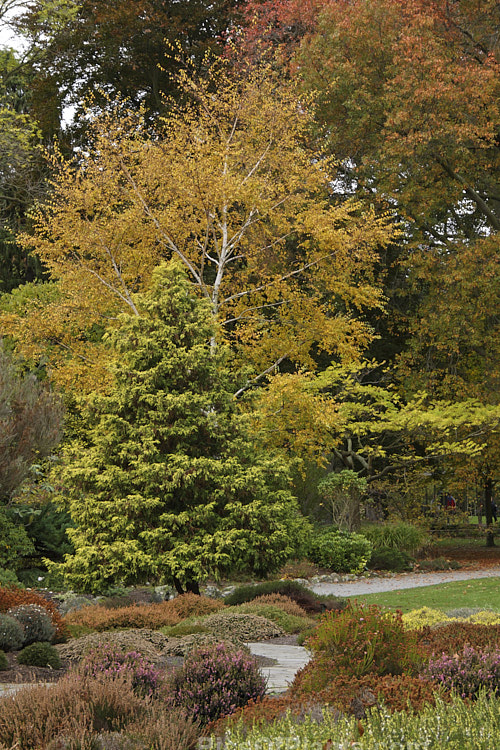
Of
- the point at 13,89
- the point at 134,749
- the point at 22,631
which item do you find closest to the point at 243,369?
the point at 22,631

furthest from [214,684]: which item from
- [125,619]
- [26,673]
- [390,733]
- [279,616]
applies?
[279,616]

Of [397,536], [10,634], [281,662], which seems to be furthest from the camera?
[397,536]

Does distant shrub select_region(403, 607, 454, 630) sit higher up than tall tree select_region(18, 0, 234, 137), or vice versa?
tall tree select_region(18, 0, 234, 137)

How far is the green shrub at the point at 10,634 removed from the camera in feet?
28.5

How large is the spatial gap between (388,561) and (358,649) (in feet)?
48.3

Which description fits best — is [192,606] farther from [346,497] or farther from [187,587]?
[346,497]

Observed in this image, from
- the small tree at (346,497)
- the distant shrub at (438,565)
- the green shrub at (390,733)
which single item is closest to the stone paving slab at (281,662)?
the green shrub at (390,733)

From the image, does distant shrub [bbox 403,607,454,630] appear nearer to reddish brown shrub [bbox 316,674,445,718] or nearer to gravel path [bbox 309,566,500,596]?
reddish brown shrub [bbox 316,674,445,718]

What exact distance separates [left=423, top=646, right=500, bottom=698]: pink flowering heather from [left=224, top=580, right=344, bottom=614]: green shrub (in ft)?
18.8

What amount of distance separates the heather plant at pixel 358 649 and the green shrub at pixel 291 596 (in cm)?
553

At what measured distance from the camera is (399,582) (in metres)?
17.8

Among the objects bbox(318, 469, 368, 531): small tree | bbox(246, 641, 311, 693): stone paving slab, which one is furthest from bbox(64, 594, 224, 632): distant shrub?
bbox(318, 469, 368, 531): small tree

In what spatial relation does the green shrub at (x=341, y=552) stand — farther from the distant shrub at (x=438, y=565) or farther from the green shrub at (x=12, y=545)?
the green shrub at (x=12, y=545)

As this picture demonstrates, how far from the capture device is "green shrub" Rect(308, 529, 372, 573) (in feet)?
63.4
